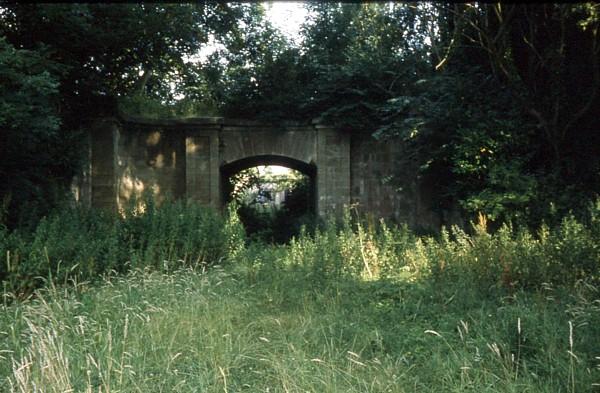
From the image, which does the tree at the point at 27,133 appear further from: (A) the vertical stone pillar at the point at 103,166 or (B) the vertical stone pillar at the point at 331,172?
(B) the vertical stone pillar at the point at 331,172

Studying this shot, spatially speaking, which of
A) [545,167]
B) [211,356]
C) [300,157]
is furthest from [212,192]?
[211,356]

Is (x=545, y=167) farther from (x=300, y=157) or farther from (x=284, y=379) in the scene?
(x=284, y=379)

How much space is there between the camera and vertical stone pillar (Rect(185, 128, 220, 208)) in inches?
515

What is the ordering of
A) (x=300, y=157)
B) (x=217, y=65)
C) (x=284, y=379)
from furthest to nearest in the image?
(x=217, y=65), (x=300, y=157), (x=284, y=379)

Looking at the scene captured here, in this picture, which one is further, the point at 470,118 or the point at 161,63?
the point at 161,63

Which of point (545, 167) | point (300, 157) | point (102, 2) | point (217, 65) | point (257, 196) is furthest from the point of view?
point (257, 196)

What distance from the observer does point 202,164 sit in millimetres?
13133

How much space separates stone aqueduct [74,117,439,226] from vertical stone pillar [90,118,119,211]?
122 centimetres

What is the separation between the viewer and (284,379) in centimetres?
326

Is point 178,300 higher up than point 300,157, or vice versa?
point 300,157

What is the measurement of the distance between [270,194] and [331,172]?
5418 millimetres

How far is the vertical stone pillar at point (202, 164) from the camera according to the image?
13078mm

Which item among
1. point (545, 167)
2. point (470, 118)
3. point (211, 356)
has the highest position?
point (470, 118)

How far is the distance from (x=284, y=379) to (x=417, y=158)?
9.55 m
